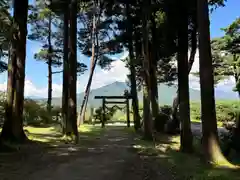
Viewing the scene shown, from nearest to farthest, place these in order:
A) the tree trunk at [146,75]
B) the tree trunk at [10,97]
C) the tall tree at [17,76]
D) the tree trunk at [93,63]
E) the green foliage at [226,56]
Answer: the tree trunk at [10,97], the tall tree at [17,76], the tree trunk at [146,75], the green foliage at [226,56], the tree trunk at [93,63]

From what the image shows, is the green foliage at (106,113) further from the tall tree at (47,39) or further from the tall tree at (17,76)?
the tall tree at (17,76)

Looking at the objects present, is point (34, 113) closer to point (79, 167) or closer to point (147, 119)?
point (147, 119)

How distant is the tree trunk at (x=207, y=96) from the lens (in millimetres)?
7941

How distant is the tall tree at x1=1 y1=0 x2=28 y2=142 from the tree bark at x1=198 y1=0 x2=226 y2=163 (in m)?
6.23

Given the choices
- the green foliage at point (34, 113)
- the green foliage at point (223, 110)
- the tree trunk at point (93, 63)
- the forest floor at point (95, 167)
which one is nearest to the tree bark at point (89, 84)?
the tree trunk at point (93, 63)

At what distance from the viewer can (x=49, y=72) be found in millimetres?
30078

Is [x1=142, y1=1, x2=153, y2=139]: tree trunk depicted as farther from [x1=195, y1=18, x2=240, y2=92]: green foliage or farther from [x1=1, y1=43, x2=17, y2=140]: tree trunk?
[x1=195, y1=18, x2=240, y2=92]: green foliage

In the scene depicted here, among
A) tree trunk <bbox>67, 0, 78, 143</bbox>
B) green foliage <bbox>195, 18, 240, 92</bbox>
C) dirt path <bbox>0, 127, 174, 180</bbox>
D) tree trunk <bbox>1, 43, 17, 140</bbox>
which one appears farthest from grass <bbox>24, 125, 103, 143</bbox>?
green foliage <bbox>195, 18, 240, 92</bbox>

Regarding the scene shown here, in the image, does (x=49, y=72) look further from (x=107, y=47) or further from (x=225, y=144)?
(x=225, y=144)

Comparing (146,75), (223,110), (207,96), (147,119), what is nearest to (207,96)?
(207,96)

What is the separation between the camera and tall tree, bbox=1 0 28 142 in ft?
34.4

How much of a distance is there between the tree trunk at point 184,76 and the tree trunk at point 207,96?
2713 millimetres

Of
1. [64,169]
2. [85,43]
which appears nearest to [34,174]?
[64,169]

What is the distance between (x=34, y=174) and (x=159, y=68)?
1957cm
